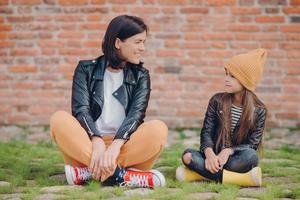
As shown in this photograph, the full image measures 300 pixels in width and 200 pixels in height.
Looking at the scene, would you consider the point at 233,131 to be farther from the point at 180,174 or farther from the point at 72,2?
the point at 72,2

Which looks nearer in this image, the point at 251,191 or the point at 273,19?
the point at 251,191

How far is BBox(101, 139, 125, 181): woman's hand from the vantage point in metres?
3.95

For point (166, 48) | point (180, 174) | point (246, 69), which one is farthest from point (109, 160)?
point (166, 48)

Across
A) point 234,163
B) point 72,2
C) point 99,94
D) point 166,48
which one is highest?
point 72,2

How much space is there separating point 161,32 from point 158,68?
37 centimetres

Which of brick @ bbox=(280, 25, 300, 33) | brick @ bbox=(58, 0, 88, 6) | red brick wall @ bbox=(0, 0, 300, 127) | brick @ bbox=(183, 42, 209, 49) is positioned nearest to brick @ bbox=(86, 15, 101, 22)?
red brick wall @ bbox=(0, 0, 300, 127)

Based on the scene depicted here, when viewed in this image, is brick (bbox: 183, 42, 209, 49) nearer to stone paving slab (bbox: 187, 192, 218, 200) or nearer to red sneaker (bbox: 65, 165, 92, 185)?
red sneaker (bbox: 65, 165, 92, 185)

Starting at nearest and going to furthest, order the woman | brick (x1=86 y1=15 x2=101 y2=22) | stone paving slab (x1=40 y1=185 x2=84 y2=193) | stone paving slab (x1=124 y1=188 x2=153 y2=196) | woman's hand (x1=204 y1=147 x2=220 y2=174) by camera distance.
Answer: stone paving slab (x1=124 y1=188 x2=153 y2=196)
stone paving slab (x1=40 y1=185 x2=84 y2=193)
the woman
woman's hand (x1=204 y1=147 x2=220 y2=174)
brick (x1=86 y1=15 x2=101 y2=22)

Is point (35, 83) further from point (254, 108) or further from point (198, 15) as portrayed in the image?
point (254, 108)

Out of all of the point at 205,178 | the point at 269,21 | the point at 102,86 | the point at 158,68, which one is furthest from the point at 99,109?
the point at 269,21

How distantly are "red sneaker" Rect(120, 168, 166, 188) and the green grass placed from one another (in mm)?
91

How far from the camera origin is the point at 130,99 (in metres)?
4.36

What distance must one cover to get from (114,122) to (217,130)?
2.31 ft

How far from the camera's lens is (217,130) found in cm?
438
